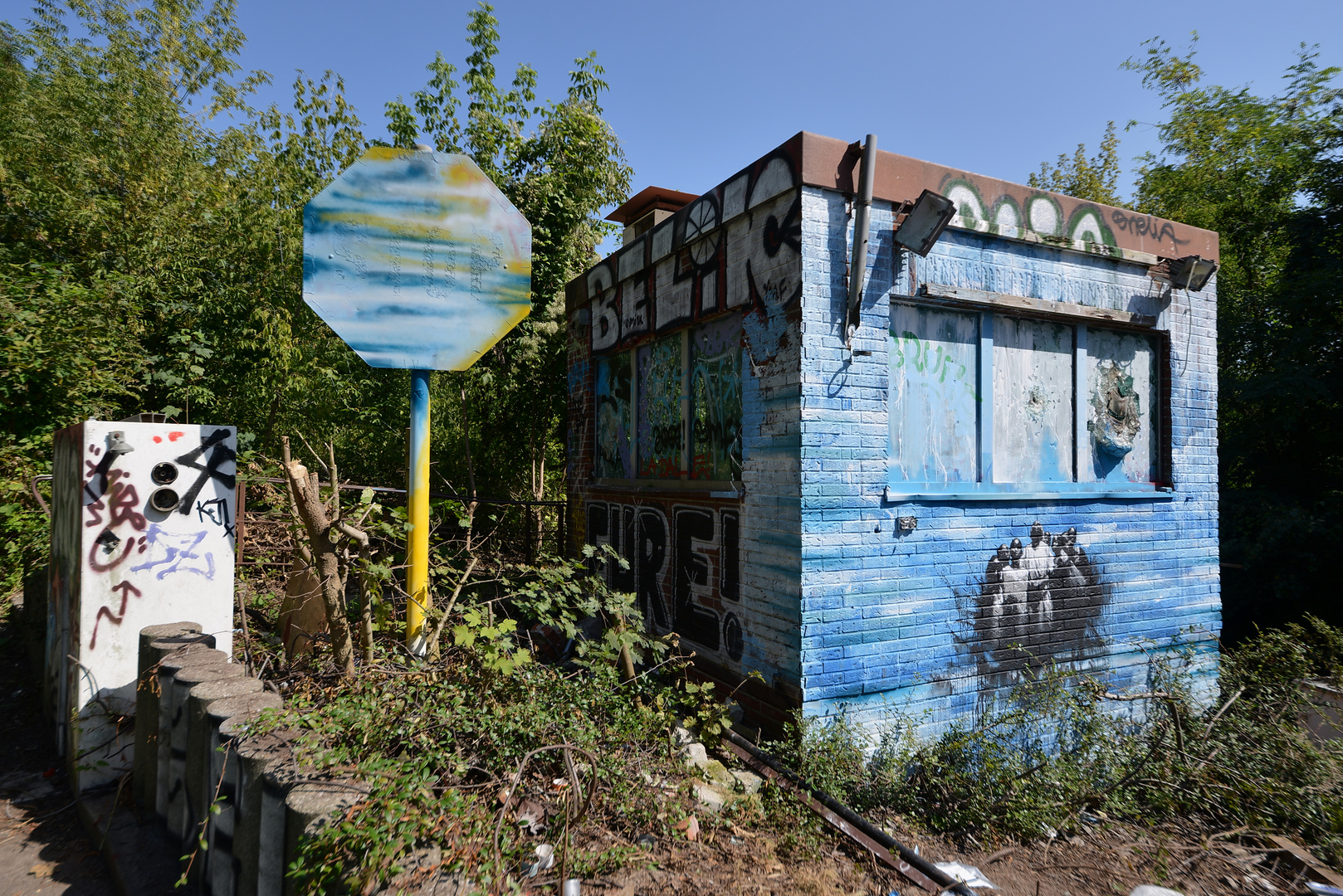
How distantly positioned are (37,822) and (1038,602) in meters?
6.59

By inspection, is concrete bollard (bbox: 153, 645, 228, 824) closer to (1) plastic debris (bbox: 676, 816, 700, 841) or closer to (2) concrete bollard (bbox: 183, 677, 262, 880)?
(2) concrete bollard (bbox: 183, 677, 262, 880)

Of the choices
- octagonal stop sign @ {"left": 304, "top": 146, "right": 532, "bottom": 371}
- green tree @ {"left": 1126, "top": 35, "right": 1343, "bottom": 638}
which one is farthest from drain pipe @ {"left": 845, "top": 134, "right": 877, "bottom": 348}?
green tree @ {"left": 1126, "top": 35, "right": 1343, "bottom": 638}

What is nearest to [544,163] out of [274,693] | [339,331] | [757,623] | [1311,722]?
[339,331]

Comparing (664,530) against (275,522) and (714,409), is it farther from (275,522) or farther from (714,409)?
(275,522)

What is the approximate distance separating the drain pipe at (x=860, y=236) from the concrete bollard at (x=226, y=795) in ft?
12.6

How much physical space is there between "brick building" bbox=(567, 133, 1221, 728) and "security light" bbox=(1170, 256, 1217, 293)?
0.09 m

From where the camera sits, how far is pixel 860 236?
14.1 feet

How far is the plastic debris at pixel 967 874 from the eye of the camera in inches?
131

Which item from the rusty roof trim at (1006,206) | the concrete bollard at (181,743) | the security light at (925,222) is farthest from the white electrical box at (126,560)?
the security light at (925,222)

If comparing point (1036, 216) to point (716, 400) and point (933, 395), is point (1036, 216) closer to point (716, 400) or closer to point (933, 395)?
point (933, 395)

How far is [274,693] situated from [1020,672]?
193 inches

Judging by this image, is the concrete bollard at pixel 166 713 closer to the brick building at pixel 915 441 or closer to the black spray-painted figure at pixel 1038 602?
the brick building at pixel 915 441

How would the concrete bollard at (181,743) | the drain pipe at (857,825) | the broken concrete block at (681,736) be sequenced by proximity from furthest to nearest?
the broken concrete block at (681,736) → the concrete bollard at (181,743) → the drain pipe at (857,825)

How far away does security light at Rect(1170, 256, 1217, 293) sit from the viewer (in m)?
5.70
